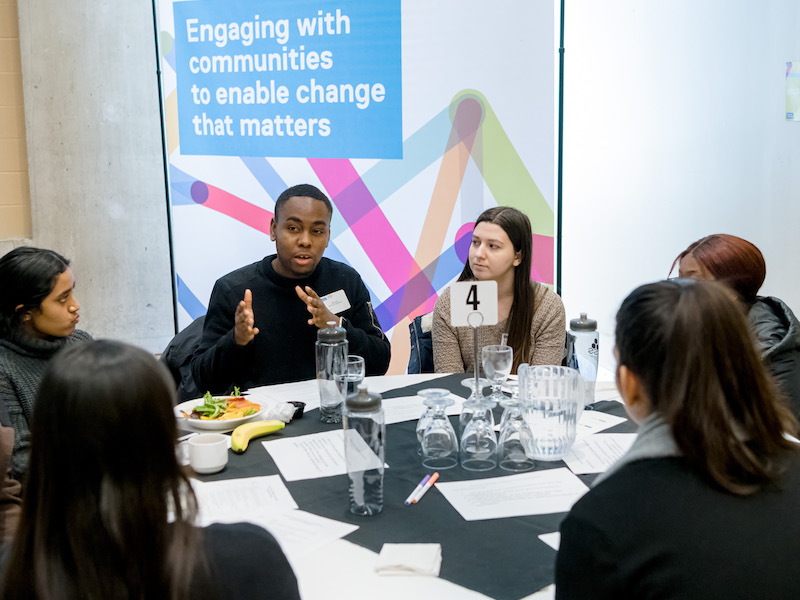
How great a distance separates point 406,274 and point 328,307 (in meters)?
1.39

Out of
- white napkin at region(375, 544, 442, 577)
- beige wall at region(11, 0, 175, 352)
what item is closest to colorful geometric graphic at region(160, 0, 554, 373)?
beige wall at region(11, 0, 175, 352)

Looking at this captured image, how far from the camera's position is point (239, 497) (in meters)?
1.71

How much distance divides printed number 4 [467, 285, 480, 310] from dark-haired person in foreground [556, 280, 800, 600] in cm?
108

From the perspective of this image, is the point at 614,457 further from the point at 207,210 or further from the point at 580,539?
the point at 207,210

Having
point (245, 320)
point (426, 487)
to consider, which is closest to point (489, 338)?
point (245, 320)

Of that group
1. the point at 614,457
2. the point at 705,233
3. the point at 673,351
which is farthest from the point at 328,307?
the point at 705,233

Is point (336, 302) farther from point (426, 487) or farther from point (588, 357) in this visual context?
point (426, 487)

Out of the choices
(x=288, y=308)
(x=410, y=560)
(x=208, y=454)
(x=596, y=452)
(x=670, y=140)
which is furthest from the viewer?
(x=670, y=140)

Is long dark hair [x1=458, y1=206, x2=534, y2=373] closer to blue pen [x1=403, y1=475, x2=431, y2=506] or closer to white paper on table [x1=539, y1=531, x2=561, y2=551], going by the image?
blue pen [x1=403, y1=475, x2=431, y2=506]

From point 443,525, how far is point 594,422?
0.80 meters

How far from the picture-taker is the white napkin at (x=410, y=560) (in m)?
1.36

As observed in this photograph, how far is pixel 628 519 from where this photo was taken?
3.34 ft

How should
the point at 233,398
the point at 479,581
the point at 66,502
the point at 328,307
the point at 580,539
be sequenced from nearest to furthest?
the point at 66,502 < the point at 580,539 < the point at 479,581 < the point at 233,398 < the point at 328,307

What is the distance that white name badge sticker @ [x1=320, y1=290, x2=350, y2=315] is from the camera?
2852 mm
